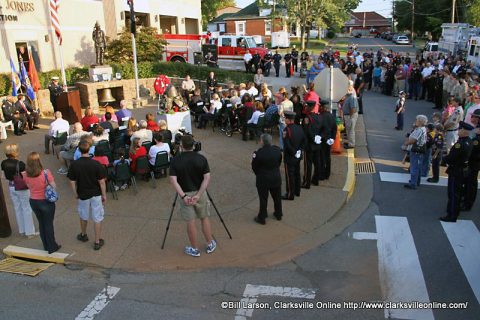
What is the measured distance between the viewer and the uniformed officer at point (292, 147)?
8.33 meters

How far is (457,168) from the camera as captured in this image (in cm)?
780

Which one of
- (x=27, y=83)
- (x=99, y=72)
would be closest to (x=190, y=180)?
(x=27, y=83)

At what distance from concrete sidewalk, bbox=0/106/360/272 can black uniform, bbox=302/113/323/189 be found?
329mm

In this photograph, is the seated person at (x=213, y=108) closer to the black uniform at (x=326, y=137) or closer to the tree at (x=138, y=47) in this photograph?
the black uniform at (x=326, y=137)

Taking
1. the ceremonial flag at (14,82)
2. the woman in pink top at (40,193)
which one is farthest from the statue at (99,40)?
the woman in pink top at (40,193)

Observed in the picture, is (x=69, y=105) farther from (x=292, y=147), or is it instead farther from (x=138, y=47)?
(x=292, y=147)

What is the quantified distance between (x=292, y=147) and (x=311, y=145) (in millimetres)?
1085

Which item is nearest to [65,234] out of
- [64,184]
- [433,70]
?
[64,184]

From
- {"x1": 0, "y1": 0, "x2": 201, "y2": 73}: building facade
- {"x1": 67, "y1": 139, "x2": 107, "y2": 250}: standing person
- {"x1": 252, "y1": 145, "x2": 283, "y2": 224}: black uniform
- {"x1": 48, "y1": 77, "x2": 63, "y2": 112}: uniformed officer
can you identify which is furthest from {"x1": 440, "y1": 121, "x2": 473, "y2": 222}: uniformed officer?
{"x1": 0, "y1": 0, "x2": 201, "y2": 73}: building facade

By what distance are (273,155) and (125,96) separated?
14.8m

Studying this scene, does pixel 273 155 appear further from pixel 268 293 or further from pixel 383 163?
pixel 383 163

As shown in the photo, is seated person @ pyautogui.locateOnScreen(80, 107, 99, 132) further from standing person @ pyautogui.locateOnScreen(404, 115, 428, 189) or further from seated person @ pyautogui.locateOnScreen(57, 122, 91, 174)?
standing person @ pyautogui.locateOnScreen(404, 115, 428, 189)

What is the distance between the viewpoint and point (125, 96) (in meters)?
20.5

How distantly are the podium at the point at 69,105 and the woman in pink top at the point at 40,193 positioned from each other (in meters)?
9.67
